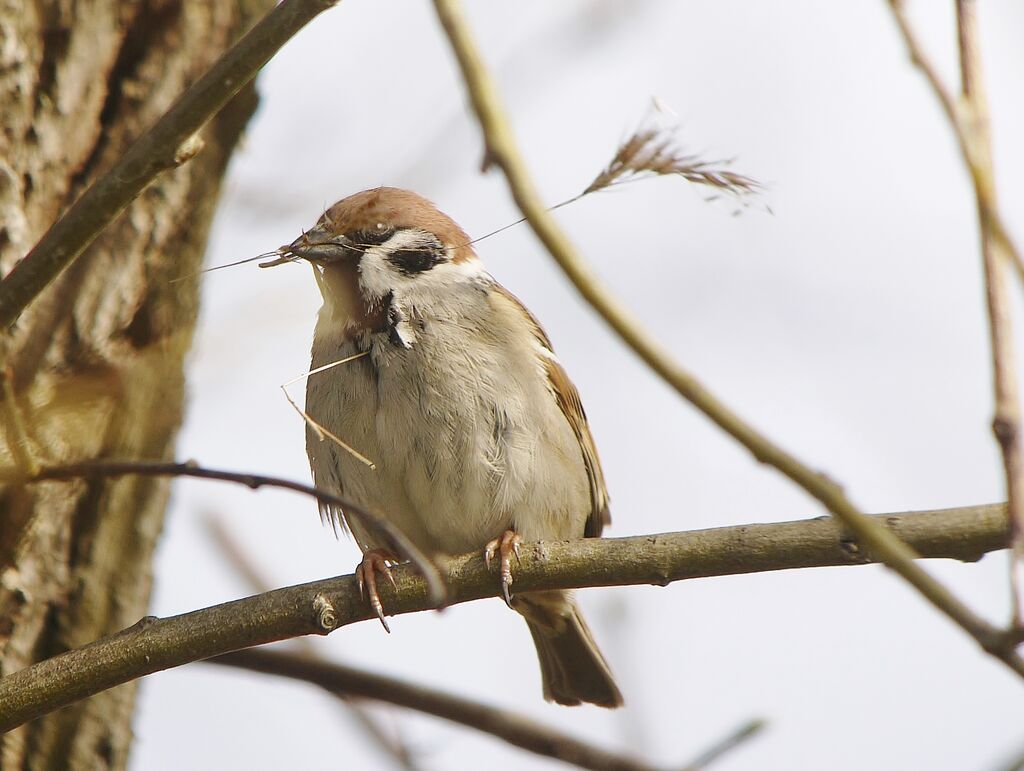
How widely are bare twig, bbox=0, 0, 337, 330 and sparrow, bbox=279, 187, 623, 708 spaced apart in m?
1.42

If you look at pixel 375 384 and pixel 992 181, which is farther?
pixel 375 384

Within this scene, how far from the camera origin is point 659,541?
2.76m

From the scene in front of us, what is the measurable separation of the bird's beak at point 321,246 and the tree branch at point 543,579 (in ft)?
4.33

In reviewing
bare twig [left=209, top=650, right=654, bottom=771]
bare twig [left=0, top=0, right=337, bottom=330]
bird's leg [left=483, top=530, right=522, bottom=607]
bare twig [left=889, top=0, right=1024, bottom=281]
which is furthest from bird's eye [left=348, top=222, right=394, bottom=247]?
bare twig [left=889, top=0, right=1024, bottom=281]

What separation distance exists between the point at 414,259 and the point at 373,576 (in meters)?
1.36

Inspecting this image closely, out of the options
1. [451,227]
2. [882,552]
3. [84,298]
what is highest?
[451,227]

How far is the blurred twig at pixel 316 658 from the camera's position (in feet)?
15.2

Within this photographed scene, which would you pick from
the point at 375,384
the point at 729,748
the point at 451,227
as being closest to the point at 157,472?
the point at 375,384

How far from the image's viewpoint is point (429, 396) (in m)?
3.94

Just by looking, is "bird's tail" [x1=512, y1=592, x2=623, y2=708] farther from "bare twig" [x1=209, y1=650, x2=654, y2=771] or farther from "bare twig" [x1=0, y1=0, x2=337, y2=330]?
"bare twig" [x1=0, y1=0, x2=337, y2=330]

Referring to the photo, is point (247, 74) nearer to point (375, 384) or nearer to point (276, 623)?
point (276, 623)

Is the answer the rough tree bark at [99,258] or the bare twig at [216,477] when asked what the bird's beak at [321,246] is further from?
the bare twig at [216,477]

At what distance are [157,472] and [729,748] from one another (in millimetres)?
2036

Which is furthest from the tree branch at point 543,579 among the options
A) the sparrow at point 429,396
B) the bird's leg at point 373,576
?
the sparrow at point 429,396
